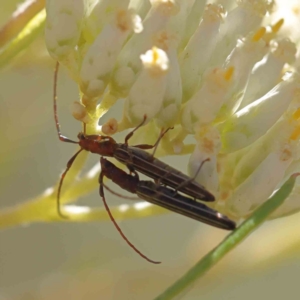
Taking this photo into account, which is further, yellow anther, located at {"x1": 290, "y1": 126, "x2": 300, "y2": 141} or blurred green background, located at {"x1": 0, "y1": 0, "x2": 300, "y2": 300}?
blurred green background, located at {"x1": 0, "y1": 0, "x2": 300, "y2": 300}

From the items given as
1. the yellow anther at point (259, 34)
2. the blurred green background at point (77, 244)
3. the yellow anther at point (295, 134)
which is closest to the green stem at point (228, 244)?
the yellow anther at point (295, 134)

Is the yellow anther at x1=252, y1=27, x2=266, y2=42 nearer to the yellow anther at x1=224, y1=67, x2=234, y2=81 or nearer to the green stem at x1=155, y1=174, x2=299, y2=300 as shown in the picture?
the yellow anther at x1=224, y1=67, x2=234, y2=81

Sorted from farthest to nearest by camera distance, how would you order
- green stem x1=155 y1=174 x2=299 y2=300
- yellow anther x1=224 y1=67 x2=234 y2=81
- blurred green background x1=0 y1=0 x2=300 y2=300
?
blurred green background x1=0 y1=0 x2=300 y2=300 < yellow anther x1=224 y1=67 x2=234 y2=81 < green stem x1=155 y1=174 x2=299 y2=300

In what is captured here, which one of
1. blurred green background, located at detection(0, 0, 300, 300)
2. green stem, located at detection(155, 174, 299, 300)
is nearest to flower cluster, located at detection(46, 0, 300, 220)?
green stem, located at detection(155, 174, 299, 300)

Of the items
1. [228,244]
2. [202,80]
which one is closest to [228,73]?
[202,80]

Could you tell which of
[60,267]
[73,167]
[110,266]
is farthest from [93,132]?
[60,267]

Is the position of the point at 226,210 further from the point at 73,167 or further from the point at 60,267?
the point at 60,267
